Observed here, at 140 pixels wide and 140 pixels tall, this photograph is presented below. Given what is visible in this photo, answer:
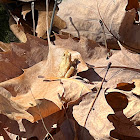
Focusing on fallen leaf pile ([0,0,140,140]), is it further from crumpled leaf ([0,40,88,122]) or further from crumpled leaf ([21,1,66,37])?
crumpled leaf ([21,1,66,37])

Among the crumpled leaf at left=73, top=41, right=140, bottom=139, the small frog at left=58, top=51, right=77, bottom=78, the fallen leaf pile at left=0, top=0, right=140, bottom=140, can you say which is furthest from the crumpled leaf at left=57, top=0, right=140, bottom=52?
the small frog at left=58, top=51, right=77, bottom=78

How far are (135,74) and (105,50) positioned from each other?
19 cm

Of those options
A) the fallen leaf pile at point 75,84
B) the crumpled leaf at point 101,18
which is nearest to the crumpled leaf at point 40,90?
the fallen leaf pile at point 75,84

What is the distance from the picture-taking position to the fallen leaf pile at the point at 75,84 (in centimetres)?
105

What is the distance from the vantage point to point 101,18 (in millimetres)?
1300

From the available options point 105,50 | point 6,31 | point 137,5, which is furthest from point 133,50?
point 6,31

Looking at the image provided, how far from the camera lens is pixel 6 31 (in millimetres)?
1562

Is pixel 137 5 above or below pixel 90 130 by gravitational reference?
above

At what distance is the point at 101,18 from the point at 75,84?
397 millimetres

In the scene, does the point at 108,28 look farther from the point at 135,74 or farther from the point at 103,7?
the point at 135,74

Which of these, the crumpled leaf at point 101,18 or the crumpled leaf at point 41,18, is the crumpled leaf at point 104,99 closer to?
the crumpled leaf at point 101,18

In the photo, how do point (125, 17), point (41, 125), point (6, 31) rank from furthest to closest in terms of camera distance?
point (6, 31)
point (125, 17)
point (41, 125)

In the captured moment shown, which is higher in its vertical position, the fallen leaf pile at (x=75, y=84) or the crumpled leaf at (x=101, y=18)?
the crumpled leaf at (x=101, y=18)

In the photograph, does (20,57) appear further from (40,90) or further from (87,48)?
(87,48)
